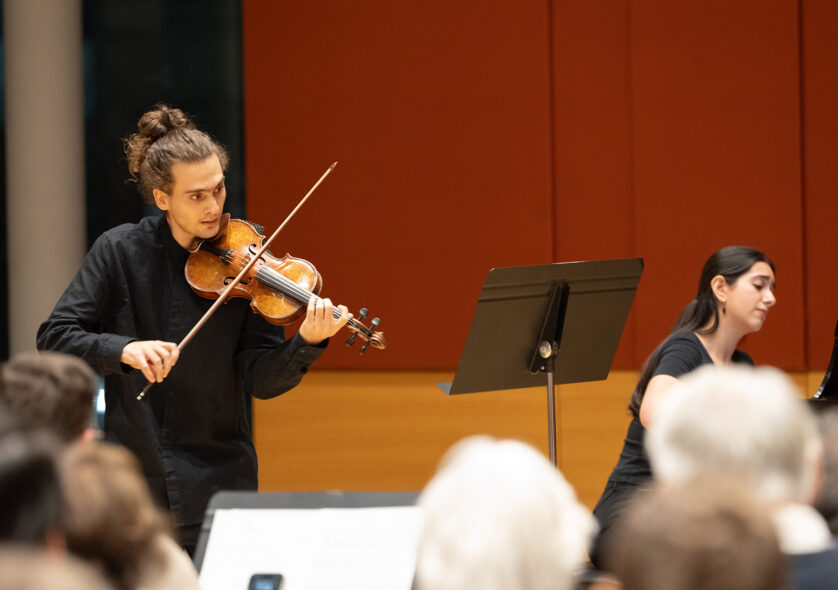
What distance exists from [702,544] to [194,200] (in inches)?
69.3

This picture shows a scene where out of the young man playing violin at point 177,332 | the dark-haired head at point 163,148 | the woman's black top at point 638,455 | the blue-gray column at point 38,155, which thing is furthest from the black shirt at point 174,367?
the blue-gray column at point 38,155

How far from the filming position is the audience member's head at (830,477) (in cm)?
133

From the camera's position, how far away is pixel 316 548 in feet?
5.35

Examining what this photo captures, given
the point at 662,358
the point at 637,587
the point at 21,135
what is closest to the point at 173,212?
the point at 662,358

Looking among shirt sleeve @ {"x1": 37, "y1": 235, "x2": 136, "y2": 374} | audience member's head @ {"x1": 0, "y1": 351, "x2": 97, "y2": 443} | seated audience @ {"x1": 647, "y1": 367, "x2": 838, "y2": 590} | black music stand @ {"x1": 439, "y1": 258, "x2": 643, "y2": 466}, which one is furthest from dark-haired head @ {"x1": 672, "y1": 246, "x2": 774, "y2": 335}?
audience member's head @ {"x1": 0, "y1": 351, "x2": 97, "y2": 443}

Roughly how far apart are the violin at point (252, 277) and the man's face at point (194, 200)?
0.05 meters

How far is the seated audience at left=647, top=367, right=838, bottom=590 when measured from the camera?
1151mm

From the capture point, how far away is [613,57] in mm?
4047

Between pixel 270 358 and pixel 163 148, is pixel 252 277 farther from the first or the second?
pixel 163 148

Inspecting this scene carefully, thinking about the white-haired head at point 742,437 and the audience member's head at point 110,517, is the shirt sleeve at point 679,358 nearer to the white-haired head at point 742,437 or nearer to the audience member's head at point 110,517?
the white-haired head at point 742,437

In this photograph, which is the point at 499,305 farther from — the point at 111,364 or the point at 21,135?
the point at 21,135

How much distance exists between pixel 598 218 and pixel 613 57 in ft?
2.04

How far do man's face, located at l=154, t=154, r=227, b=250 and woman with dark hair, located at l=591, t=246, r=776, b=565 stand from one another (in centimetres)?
121

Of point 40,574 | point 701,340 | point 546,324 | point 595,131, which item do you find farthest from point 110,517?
point 595,131
